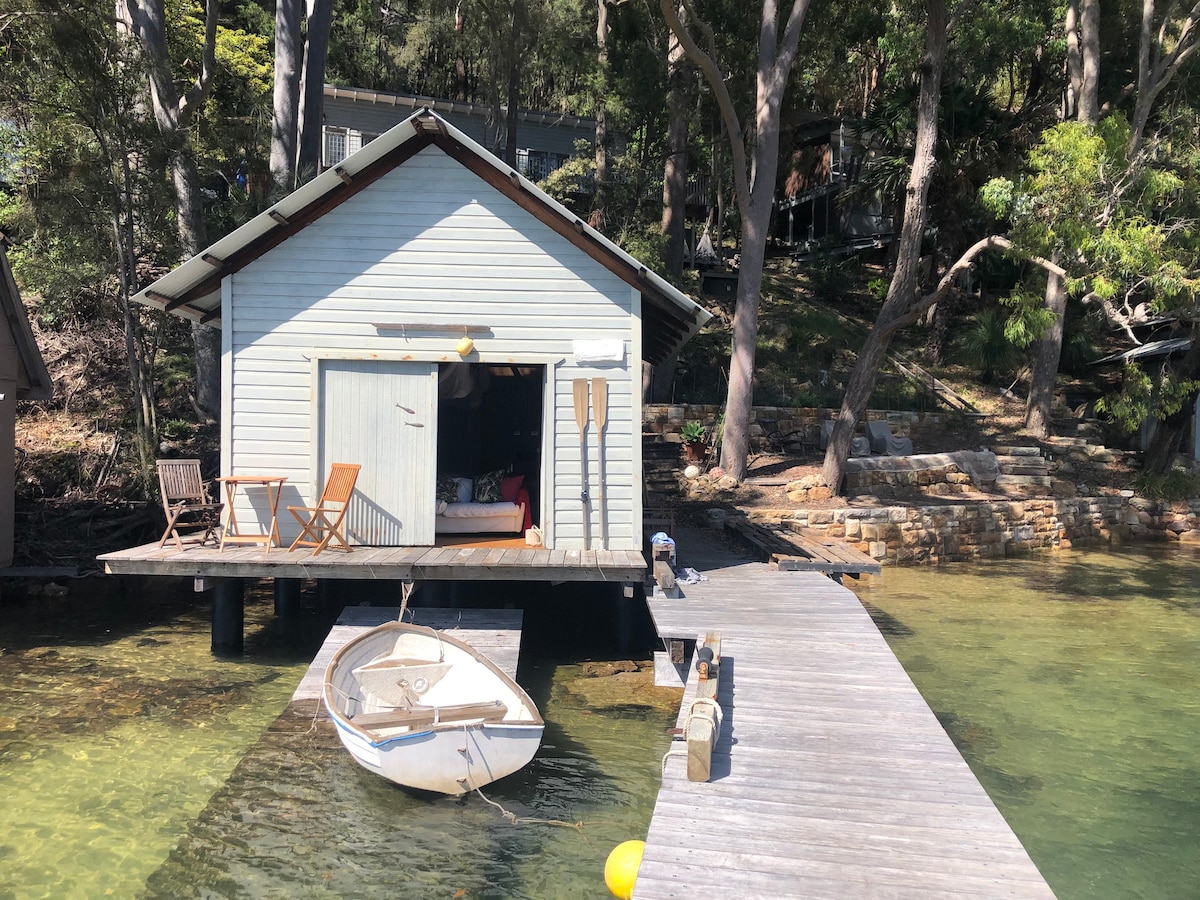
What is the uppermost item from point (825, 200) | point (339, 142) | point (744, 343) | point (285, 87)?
point (339, 142)

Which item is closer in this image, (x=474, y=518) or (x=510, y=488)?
(x=474, y=518)

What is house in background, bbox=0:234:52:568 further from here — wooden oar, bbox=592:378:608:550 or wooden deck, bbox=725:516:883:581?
wooden deck, bbox=725:516:883:581

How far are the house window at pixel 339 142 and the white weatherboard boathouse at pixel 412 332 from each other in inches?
674

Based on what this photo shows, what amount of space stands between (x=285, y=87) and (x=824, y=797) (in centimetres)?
1700

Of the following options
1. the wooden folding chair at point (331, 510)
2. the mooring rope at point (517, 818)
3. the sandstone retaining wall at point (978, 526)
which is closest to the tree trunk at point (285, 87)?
the wooden folding chair at point (331, 510)

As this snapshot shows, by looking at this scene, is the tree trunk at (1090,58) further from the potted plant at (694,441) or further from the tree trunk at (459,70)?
the tree trunk at (459,70)

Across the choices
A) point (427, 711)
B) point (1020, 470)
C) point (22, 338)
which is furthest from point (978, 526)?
point (22, 338)

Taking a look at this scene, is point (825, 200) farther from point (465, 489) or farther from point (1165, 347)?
point (465, 489)

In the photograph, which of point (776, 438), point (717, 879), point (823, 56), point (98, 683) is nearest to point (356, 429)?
point (98, 683)

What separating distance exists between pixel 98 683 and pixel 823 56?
2054 cm

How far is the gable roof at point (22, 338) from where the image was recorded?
1202 cm

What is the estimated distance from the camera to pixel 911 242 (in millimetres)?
15898

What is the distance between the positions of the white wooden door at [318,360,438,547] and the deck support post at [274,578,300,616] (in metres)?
1.96

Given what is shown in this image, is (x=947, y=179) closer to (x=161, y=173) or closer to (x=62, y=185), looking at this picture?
(x=161, y=173)
